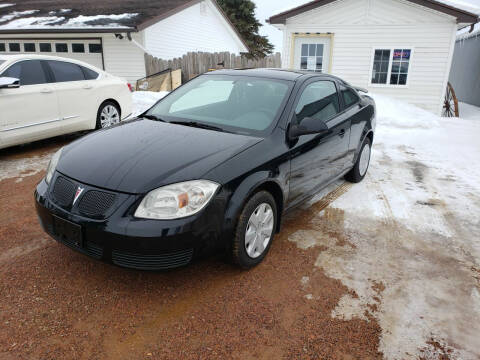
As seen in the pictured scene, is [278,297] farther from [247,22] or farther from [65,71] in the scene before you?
[247,22]

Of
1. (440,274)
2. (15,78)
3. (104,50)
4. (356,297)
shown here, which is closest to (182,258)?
(356,297)

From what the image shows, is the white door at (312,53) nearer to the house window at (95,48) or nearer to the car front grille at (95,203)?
the house window at (95,48)

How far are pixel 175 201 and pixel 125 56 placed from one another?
49.8ft

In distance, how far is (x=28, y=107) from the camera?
5957mm

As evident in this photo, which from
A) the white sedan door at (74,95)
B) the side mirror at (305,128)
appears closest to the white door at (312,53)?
the white sedan door at (74,95)

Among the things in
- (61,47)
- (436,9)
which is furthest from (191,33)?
(436,9)

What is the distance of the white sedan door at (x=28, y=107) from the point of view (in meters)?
5.70

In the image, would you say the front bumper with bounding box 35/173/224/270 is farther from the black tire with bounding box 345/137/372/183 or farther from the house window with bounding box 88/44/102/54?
the house window with bounding box 88/44/102/54

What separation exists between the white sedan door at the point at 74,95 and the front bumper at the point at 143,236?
14.8 feet

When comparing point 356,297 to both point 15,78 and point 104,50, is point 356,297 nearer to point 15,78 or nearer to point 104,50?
point 15,78

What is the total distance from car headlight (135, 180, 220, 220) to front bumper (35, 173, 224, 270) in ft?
0.13

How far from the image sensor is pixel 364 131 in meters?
5.23

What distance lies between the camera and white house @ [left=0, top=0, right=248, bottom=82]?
15352 millimetres

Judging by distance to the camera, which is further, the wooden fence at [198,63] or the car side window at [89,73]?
the wooden fence at [198,63]
